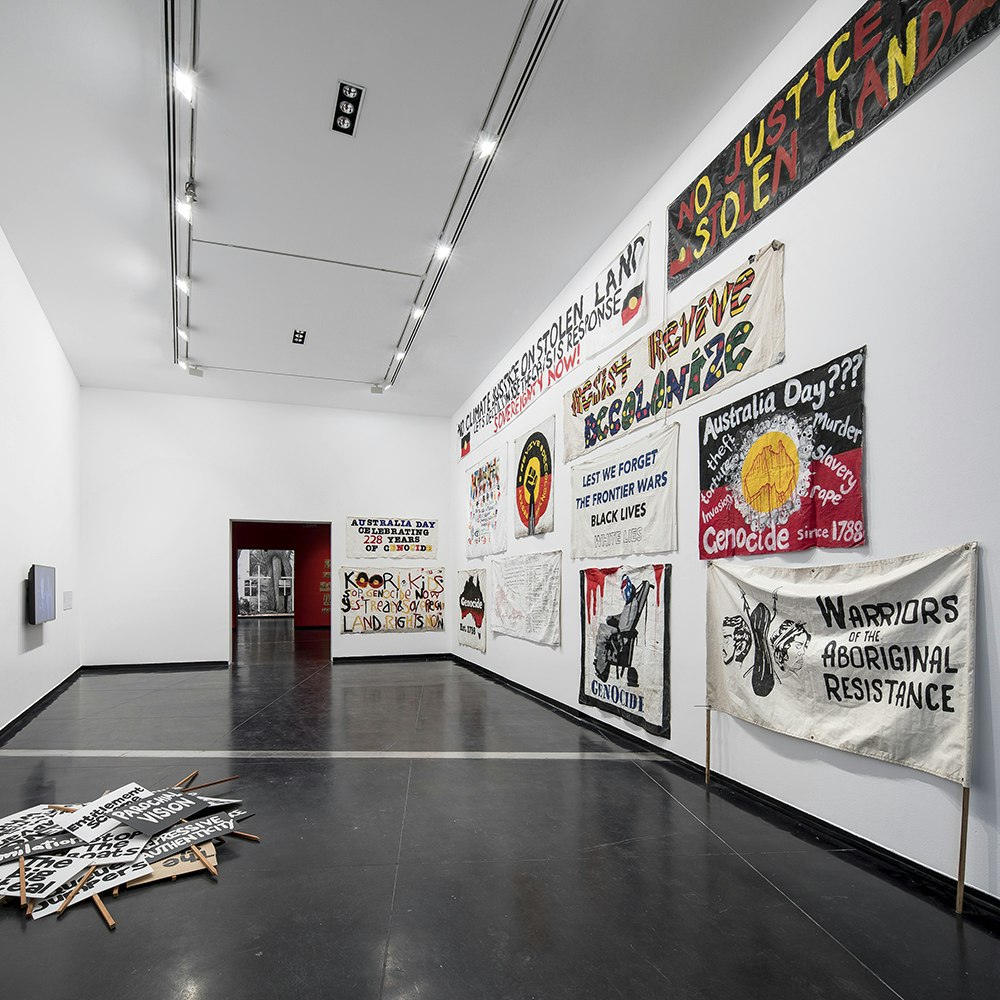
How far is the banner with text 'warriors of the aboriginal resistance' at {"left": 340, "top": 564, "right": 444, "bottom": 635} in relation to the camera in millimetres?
9469

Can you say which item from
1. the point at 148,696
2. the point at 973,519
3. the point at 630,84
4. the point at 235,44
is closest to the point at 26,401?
the point at 148,696

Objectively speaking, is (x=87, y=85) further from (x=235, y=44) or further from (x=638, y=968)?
(x=638, y=968)

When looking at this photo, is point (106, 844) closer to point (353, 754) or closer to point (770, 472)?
point (353, 754)

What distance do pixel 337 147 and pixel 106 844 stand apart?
3.98m

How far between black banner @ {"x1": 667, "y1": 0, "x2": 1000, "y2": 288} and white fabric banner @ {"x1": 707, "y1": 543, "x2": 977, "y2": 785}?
6.09 feet

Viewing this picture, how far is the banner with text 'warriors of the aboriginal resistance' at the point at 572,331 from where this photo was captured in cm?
470

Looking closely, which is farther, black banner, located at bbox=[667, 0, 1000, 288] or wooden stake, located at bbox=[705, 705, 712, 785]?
wooden stake, located at bbox=[705, 705, 712, 785]

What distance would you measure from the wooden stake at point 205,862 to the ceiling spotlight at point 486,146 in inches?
161

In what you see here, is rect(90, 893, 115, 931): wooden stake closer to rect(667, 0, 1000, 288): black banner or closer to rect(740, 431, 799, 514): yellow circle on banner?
Answer: rect(740, 431, 799, 514): yellow circle on banner

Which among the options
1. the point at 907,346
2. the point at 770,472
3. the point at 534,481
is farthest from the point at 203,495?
the point at 907,346

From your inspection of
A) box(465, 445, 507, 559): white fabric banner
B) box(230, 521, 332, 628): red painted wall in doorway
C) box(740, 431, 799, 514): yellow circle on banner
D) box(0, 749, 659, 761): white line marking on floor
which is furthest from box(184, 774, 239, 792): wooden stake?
box(230, 521, 332, 628): red painted wall in doorway

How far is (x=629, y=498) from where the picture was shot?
4.70 metres

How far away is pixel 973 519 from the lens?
235cm

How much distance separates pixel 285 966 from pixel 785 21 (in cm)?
453
